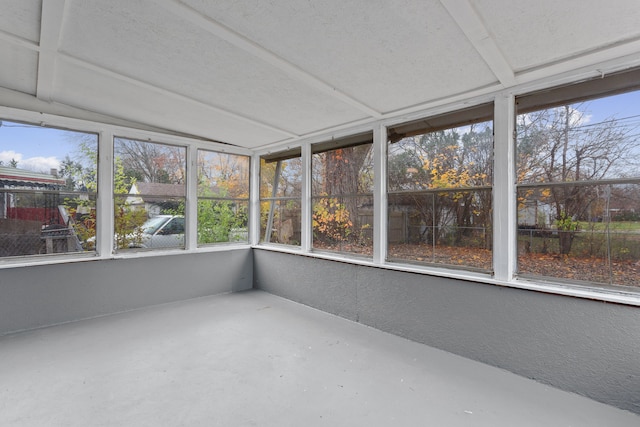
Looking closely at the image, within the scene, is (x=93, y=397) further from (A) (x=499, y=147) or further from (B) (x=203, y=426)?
(A) (x=499, y=147)

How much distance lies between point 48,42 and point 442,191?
3.45 metres

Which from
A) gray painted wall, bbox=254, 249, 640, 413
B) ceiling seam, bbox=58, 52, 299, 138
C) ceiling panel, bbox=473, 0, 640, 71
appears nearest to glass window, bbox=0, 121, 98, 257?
ceiling seam, bbox=58, 52, 299, 138

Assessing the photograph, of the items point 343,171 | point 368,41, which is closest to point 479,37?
point 368,41

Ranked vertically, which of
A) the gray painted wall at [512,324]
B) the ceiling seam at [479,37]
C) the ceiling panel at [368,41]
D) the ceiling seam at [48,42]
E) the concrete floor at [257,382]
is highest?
the ceiling seam at [48,42]

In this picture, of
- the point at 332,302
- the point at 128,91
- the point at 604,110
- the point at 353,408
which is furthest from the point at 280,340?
the point at 604,110

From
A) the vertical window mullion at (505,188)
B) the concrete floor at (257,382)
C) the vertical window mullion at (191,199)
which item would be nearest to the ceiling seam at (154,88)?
the vertical window mullion at (191,199)

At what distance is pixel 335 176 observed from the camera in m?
4.12

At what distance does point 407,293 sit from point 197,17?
9.62ft

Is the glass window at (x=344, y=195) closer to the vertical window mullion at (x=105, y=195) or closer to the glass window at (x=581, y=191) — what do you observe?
the glass window at (x=581, y=191)

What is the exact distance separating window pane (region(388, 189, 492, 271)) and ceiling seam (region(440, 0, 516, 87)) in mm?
990

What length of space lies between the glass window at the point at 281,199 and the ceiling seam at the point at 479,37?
2882mm

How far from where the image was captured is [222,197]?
493 cm

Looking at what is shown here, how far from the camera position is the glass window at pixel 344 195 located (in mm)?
3715

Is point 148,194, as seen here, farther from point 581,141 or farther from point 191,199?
point 581,141
